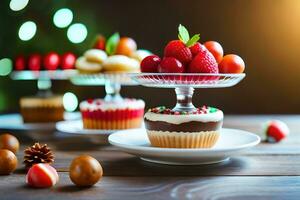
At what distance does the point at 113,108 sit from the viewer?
1507 millimetres

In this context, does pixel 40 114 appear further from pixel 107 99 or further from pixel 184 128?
pixel 184 128

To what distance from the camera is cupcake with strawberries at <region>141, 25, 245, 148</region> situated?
1.01 meters

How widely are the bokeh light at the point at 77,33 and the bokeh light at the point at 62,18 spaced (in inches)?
1.1

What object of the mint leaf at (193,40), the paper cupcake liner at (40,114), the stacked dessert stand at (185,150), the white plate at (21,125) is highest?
the mint leaf at (193,40)

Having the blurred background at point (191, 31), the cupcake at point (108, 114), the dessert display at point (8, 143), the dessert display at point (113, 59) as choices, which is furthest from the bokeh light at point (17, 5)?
the dessert display at point (8, 143)

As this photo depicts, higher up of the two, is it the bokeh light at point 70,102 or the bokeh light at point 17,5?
the bokeh light at point 17,5

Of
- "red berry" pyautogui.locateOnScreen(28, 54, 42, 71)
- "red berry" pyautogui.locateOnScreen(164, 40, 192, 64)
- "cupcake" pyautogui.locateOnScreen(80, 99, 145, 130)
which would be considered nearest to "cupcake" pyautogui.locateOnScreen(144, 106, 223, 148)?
"red berry" pyautogui.locateOnScreen(164, 40, 192, 64)

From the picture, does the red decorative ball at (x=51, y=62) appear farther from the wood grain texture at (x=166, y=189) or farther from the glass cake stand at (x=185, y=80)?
the wood grain texture at (x=166, y=189)

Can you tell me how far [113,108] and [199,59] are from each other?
55 centimetres

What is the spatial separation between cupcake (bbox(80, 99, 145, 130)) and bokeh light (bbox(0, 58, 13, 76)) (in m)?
0.90

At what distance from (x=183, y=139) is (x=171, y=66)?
0.15 meters

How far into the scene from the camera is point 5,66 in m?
2.31

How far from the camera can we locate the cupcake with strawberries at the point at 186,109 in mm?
1009

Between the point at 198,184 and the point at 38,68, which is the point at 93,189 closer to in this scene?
A: the point at 198,184
